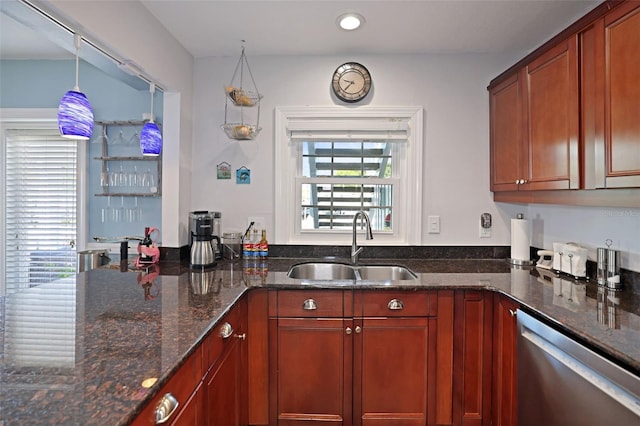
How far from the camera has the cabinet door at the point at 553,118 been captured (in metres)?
1.65

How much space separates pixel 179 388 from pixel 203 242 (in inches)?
49.4

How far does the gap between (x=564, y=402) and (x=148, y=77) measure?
257cm

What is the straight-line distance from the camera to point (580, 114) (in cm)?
161

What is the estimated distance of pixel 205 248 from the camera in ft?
7.28

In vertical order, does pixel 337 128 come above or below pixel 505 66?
below

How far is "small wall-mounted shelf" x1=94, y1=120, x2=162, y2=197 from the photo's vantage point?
2.69 metres

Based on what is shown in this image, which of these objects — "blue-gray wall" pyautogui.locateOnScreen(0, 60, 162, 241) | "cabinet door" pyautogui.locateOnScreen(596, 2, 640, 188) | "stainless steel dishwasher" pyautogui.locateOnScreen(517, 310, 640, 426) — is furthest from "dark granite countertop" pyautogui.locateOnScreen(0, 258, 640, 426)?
"blue-gray wall" pyautogui.locateOnScreen(0, 60, 162, 241)

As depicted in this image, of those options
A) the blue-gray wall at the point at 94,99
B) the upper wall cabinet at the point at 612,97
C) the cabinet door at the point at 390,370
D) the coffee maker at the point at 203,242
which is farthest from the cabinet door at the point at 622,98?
the blue-gray wall at the point at 94,99

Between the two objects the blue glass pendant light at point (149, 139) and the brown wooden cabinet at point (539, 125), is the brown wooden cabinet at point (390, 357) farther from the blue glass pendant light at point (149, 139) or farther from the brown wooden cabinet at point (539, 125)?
the blue glass pendant light at point (149, 139)

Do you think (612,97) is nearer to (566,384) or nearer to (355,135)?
(566,384)

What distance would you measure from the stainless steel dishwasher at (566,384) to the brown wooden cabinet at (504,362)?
0.32ft

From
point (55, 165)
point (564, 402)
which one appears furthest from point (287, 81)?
point (564, 402)

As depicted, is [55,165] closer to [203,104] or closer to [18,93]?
[18,93]

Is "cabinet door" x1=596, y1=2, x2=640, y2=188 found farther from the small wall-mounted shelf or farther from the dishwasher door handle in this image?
the small wall-mounted shelf
